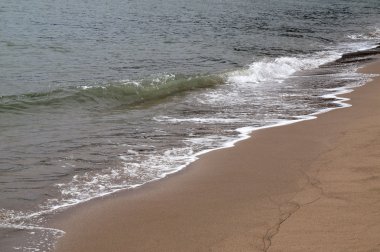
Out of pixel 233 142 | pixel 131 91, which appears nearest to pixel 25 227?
pixel 233 142

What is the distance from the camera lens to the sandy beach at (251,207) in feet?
16.3

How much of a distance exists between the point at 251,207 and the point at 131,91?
300 inches

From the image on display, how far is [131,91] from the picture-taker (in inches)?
514

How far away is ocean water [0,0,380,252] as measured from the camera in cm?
686

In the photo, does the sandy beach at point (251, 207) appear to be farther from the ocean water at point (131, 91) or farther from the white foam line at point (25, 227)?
the ocean water at point (131, 91)

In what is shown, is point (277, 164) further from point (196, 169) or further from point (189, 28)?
point (189, 28)

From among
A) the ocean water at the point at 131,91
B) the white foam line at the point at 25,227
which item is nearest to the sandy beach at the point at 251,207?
the white foam line at the point at 25,227

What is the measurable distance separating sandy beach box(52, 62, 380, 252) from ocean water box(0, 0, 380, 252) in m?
0.34

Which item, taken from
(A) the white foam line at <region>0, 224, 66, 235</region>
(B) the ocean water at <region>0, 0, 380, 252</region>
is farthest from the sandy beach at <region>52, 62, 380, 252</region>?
(B) the ocean water at <region>0, 0, 380, 252</region>

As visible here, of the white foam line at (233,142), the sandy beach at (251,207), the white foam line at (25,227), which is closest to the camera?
the sandy beach at (251,207)

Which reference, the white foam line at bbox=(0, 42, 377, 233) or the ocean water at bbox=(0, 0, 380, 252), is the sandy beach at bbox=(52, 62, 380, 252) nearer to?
the white foam line at bbox=(0, 42, 377, 233)

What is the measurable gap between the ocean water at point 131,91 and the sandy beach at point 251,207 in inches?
13.5

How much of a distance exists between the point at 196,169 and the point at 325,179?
5.07ft

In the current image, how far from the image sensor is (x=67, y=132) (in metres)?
9.20
